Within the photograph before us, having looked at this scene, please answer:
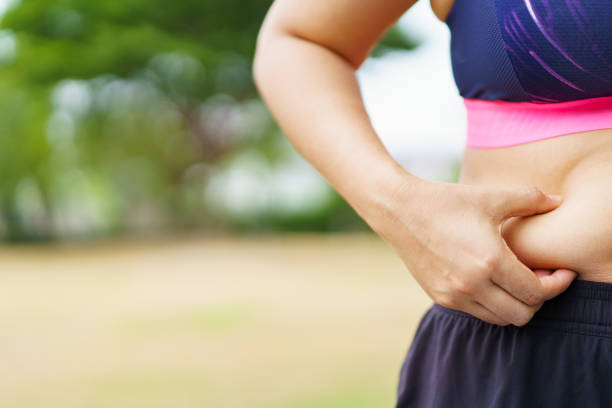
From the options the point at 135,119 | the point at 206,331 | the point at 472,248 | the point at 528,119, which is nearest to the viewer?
the point at 472,248

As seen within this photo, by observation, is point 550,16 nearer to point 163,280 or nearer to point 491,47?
point 491,47

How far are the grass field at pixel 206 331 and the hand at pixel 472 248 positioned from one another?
3.27 metres

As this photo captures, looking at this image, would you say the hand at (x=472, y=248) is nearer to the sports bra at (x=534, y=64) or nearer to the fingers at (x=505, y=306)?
the fingers at (x=505, y=306)

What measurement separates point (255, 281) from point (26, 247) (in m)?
7.34

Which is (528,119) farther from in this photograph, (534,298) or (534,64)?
(534,298)

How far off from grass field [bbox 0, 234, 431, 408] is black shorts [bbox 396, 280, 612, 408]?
10.3 ft

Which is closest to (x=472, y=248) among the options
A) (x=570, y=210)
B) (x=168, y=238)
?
(x=570, y=210)

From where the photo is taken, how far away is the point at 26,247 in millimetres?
13656

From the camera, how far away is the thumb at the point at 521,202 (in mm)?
665

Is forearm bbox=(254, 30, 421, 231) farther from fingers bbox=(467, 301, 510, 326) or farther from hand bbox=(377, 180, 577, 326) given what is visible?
fingers bbox=(467, 301, 510, 326)

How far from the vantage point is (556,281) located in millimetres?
669

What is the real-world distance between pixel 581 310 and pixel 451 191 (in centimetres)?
20

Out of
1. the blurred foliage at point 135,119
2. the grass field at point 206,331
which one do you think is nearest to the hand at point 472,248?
the grass field at point 206,331

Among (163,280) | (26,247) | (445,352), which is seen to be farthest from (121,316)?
(26,247)
